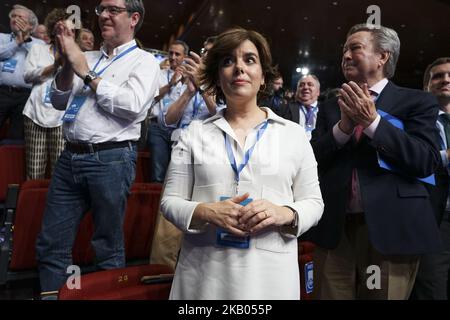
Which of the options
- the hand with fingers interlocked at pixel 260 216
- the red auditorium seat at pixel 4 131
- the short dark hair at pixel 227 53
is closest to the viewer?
the hand with fingers interlocked at pixel 260 216

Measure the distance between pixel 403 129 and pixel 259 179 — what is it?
0.64m

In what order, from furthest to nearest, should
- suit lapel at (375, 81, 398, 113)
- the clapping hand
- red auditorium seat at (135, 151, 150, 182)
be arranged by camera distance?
red auditorium seat at (135, 151, 150, 182)
the clapping hand
suit lapel at (375, 81, 398, 113)

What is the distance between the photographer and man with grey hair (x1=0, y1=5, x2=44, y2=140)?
124 inches

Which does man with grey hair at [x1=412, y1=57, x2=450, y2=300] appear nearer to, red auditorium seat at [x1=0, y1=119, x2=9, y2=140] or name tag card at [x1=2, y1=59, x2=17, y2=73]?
name tag card at [x1=2, y1=59, x2=17, y2=73]

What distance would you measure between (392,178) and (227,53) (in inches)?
27.9

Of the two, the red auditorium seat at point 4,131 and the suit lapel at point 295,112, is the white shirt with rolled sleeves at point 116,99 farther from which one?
the red auditorium seat at point 4,131

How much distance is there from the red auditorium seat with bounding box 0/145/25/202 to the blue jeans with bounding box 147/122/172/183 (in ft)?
3.10

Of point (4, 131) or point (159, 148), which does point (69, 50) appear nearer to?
point (159, 148)

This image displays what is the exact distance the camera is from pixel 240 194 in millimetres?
1062

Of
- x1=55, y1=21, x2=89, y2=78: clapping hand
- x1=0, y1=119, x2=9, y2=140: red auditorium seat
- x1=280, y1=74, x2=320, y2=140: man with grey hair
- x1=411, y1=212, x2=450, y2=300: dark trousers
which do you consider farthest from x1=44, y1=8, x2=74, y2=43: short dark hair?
x1=0, y1=119, x2=9, y2=140: red auditorium seat

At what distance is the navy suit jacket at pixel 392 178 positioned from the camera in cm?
127

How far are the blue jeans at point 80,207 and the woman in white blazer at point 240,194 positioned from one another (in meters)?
0.54

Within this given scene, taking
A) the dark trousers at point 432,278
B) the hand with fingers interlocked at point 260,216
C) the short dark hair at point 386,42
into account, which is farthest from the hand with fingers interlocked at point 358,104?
the dark trousers at point 432,278

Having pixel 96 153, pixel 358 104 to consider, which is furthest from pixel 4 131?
pixel 358 104
